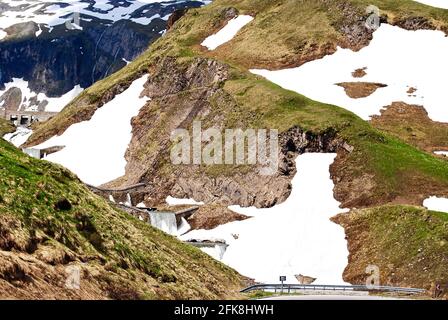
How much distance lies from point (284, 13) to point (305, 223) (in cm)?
6181

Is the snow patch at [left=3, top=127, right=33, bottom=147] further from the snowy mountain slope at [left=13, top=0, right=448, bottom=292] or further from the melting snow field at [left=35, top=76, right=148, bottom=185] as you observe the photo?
the melting snow field at [left=35, top=76, right=148, bottom=185]

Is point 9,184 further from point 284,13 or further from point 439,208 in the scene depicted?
point 284,13

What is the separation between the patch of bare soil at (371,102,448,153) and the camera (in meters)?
82.9

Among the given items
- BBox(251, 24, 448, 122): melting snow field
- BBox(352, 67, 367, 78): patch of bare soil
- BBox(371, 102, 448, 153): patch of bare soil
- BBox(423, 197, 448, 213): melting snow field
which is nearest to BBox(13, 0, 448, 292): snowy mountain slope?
BBox(423, 197, 448, 213): melting snow field

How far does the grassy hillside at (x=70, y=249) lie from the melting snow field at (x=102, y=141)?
5321 cm

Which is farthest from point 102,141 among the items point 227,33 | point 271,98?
point 227,33

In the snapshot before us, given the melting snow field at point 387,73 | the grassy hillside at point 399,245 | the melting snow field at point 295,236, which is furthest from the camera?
the melting snow field at point 387,73

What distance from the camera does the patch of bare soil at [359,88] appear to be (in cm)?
9456

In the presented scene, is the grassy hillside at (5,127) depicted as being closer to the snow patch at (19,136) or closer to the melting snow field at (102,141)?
the snow patch at (19,136)

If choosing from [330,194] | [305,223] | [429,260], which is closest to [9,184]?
[429,260]

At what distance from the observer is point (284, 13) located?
4685 inches

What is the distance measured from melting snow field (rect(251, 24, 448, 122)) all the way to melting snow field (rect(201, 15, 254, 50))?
1530cm

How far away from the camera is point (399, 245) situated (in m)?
55.5

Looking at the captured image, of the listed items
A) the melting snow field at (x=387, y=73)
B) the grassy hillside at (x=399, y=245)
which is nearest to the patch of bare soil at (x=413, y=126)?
the melting snow field at (x=387, y=73)
